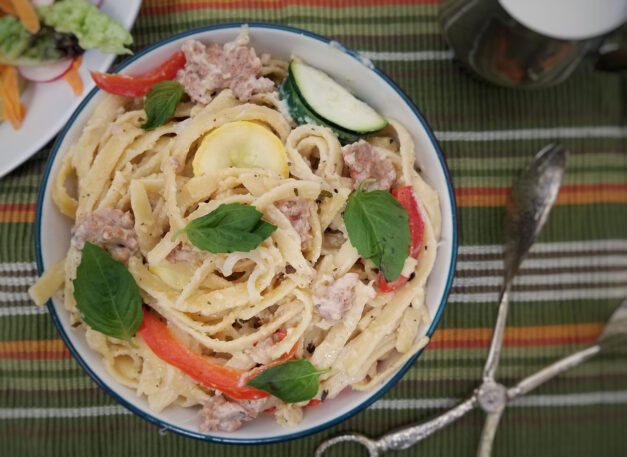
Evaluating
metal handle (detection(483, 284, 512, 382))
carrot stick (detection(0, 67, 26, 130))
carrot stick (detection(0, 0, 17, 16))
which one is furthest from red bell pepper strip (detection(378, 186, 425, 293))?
carrot stick (detection(0, 0, 17, 16))

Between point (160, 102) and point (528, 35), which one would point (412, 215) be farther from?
point (160, 102)

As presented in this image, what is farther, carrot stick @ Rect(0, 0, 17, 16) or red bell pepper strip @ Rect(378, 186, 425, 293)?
carrot stick @ Rect(0, 0, 17, 16)

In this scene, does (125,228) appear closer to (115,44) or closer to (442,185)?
(115,44)

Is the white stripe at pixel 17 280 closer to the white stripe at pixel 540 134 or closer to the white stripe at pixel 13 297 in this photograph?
the white stripe at pixel 13 297

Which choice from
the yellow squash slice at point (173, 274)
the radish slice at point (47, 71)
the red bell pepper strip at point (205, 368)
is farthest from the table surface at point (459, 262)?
the yellow squash slice at point (173, 274)

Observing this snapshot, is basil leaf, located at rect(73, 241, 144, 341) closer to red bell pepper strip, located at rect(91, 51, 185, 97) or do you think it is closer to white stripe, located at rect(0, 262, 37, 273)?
red bell pepper strip, located at rect(91, 51, 185, 97)
